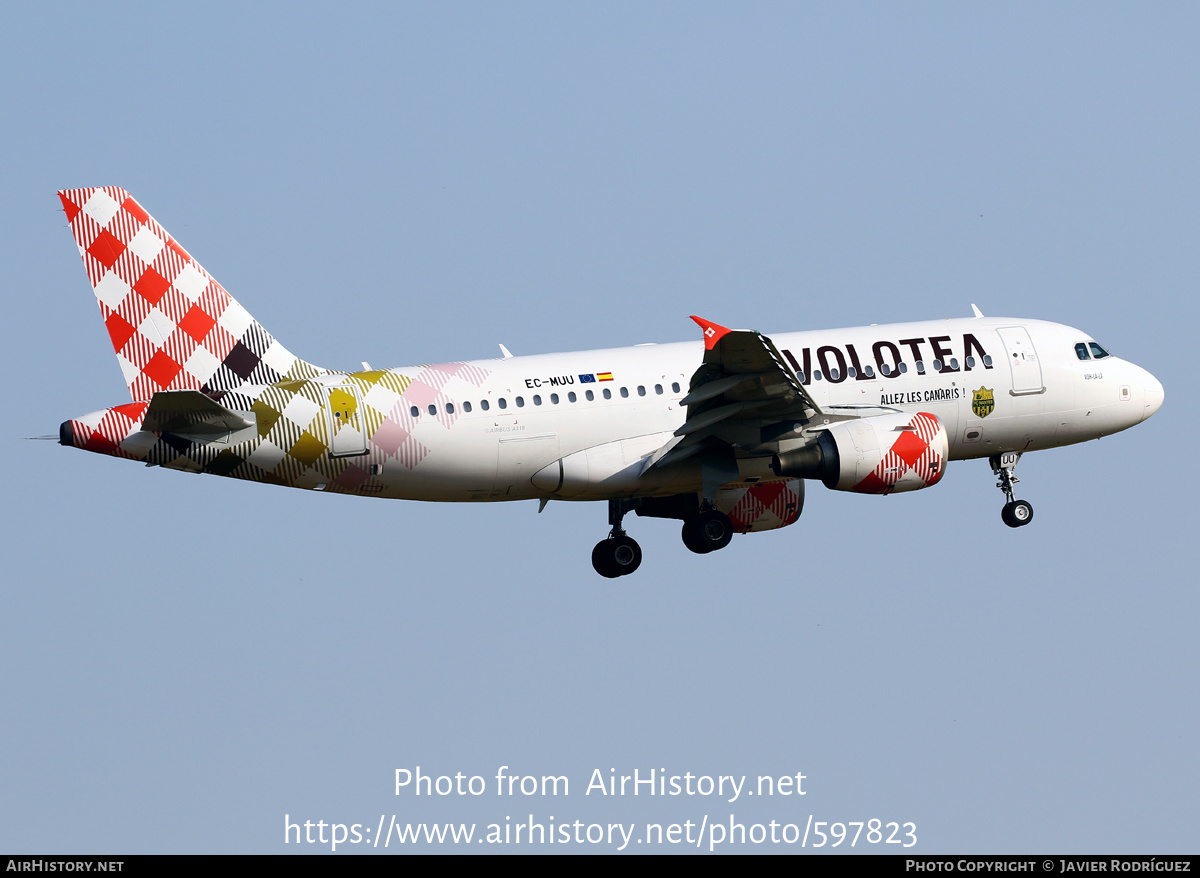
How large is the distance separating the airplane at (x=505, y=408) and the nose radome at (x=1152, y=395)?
5.65 metres

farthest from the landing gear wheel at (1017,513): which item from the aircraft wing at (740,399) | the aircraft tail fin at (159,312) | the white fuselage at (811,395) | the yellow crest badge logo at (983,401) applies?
the aircraft tail fin at (159,312)

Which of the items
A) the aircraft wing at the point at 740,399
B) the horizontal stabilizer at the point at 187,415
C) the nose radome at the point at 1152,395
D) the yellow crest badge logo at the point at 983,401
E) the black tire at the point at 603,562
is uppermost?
the nose radome at the point at 1152,395

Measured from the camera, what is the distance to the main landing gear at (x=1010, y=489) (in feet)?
150

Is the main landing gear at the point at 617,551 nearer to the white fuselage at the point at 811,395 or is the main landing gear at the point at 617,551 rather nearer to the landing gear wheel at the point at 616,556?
the landing gear wheel at the point at 616,556

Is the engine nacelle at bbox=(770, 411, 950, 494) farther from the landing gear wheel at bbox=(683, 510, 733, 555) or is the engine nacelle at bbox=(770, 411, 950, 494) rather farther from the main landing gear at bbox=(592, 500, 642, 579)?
the main landing gear at bbox=(592, 500, 642, 579)

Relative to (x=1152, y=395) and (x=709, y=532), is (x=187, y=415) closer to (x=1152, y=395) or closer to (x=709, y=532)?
(x=709, y=532)

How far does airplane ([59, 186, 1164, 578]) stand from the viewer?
3941cm

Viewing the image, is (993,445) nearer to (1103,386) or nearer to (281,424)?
(1103,386)

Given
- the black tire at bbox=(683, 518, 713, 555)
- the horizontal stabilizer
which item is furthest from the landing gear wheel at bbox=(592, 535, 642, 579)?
the horizontal stabilizer

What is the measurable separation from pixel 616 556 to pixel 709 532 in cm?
268

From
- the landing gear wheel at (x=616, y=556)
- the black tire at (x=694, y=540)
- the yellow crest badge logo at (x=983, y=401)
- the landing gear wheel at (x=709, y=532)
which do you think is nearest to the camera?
the yellow crest badge logo at (x=983, y=401)

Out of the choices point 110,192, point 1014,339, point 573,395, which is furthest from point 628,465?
point 110,192

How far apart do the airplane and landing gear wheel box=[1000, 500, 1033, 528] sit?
11.0 feet

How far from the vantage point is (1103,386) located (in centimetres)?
4588
